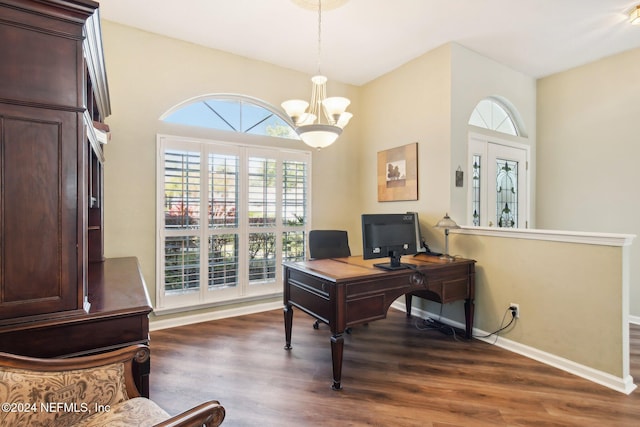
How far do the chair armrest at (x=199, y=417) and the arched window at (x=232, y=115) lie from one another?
311 centimetres

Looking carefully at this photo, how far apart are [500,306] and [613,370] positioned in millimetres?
868

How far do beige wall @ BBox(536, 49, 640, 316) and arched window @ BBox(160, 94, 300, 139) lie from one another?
3.49 meters

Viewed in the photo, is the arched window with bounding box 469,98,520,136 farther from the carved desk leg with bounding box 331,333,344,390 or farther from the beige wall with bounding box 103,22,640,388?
the carved desk leg with bounding box 331,333,344,390

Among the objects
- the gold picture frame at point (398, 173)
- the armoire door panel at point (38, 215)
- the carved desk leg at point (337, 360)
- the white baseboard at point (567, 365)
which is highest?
the gold picture frame at point (398, 173)

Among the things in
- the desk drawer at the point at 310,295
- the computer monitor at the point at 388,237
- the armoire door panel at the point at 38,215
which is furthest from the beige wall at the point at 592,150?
the armoire door panel at the point at 38,215

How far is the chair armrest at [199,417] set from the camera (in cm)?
92

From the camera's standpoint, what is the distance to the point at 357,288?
2338 millimetres

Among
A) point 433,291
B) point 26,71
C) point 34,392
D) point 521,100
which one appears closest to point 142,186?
point 26,71

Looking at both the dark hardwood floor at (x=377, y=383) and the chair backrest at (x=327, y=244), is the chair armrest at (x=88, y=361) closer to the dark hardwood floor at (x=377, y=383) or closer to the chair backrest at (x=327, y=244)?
the dark hardwood floor at (x=377, y=383)

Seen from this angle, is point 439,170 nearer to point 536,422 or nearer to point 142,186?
point 536,422

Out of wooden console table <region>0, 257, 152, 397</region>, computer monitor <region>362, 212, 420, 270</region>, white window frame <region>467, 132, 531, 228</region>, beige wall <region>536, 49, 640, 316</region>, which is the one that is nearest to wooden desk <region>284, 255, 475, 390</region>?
computer monitor <region>362, 212, 420, 270</region>

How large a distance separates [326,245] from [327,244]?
0.02 metres

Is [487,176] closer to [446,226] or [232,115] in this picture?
[446,226]

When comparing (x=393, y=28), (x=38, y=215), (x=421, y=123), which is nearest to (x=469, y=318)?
(x=421, y=123)
